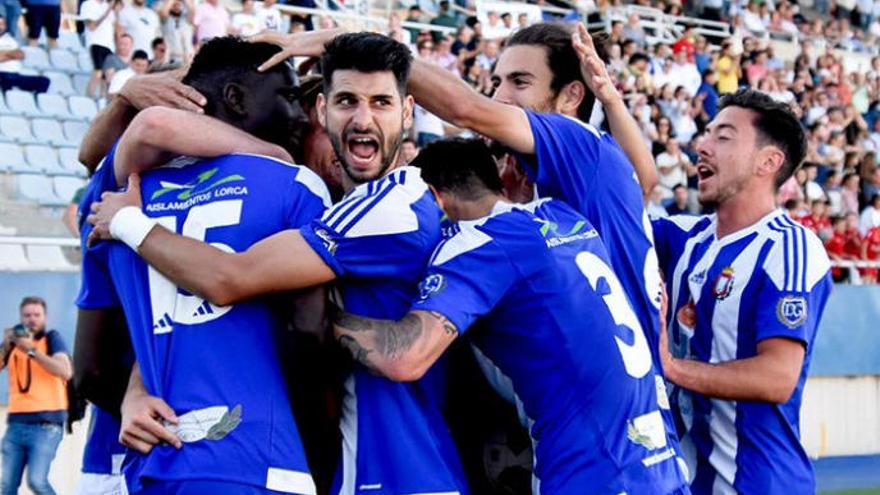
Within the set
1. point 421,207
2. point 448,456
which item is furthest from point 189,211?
point 448,456

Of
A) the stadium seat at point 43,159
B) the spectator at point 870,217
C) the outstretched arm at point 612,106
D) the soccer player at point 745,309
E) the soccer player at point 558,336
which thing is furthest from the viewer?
the spectator at point 870,217

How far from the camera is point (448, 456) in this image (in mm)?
4352

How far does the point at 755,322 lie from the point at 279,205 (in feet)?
7.28

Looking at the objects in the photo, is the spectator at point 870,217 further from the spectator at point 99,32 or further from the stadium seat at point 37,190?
the stadium seat at point 37,190

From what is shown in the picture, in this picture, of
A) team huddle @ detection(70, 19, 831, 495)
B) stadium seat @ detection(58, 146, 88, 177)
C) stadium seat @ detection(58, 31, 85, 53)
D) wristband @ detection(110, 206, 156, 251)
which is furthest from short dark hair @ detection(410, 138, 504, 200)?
stadium seat @ detection(58, 31, 85, 53)

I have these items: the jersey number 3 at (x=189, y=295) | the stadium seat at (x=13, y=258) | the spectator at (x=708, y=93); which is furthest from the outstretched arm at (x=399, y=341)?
the spectator at (x=708, y=93)

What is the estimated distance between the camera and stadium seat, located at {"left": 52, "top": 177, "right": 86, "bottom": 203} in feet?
48.2

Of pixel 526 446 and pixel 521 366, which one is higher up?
pixel 521 366

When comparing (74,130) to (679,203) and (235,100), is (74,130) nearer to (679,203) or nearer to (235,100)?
(679,203)

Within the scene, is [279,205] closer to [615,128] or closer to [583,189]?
[583,189]

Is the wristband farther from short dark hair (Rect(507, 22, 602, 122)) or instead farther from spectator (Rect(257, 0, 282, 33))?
spectator (Rect(257, 0, 282, 33))

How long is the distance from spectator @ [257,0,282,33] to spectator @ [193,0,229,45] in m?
0.61

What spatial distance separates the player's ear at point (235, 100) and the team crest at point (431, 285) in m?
0.85

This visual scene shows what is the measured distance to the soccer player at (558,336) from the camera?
4.31m
